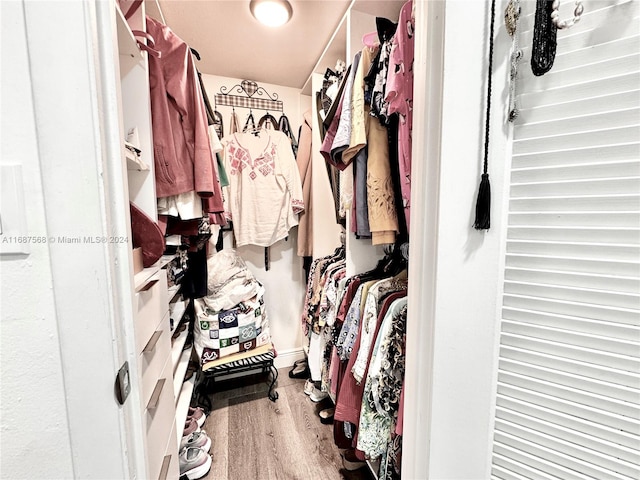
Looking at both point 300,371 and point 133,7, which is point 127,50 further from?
point 300,371

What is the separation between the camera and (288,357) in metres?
2.26

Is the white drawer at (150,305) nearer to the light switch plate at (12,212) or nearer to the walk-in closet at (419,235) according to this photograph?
the walk-in closet at (419,235)

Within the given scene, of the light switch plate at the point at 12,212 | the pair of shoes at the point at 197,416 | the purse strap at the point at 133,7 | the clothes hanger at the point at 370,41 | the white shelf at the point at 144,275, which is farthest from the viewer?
the pair of shoes at the point at 197,416

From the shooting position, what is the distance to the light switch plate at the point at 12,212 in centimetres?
37

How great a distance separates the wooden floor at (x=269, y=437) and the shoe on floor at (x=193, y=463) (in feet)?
0.17

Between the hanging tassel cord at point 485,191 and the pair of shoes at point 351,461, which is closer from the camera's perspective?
the hanging tassel cord at point 485,191

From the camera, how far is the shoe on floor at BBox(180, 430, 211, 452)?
52.3 inches

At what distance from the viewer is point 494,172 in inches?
21.9

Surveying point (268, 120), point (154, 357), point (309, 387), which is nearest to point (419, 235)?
point (154, 357)

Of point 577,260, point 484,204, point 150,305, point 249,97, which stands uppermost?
point 249,97

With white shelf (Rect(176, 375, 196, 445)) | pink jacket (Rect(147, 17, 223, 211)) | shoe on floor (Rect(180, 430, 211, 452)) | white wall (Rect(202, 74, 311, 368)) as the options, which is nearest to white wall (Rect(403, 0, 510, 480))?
pink jacket (Rect(147, 17, 223, 211))

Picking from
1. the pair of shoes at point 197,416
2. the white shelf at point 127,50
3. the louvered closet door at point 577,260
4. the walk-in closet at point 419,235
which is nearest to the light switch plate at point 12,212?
the walk-in closet at point 419,235

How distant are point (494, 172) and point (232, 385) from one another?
7.10ft

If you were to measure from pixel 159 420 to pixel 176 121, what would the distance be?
3.38 ft
